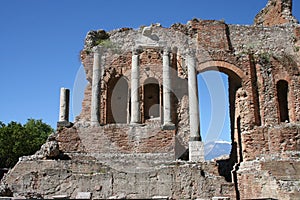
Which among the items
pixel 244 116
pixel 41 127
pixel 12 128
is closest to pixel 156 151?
pixel 244 116

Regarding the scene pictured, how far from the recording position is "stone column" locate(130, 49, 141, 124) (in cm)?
1817

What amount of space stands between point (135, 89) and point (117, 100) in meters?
3.43

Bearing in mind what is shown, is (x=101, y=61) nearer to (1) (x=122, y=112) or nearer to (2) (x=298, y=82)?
(1) (x=122, y=112)

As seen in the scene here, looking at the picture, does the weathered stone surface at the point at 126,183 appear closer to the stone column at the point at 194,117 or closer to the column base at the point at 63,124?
the stone column at the point at 194,117

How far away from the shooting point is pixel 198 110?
1788 cm

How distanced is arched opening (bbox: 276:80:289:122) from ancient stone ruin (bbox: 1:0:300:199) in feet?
0.20

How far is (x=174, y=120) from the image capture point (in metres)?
19.9

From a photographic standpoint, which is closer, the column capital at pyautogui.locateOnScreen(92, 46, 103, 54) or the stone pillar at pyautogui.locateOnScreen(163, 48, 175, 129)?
the stone pillar at pyautogui.locateOnScreen(163, 48, 175, 129)

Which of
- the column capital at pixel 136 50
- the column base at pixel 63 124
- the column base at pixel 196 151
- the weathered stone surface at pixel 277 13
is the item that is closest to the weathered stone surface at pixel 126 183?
the column base at pixel 196 151

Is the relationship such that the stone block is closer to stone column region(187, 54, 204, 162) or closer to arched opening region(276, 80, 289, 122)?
stone column region(187, 54, 204, 162)

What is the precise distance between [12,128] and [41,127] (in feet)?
19.7

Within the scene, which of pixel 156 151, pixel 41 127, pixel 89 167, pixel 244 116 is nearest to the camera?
pixel 89 167

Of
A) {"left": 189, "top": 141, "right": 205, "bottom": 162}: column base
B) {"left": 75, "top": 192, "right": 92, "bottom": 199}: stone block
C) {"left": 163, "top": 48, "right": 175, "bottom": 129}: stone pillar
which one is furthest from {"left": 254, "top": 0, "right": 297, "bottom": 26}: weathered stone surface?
{"left": 75, "top": 192, "right": 92, "bottom": 199}: stone block

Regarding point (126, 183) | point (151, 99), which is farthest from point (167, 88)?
point (126, 183)
